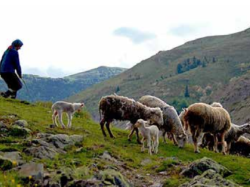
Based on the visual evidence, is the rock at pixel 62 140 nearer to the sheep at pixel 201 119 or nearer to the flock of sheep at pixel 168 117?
the flock of sheep at pixel 168 117

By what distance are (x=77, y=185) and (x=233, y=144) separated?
17.9 metres

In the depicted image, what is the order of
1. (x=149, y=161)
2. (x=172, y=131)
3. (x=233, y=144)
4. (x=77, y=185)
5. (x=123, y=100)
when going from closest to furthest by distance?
(x=77, y=185), (x=149, y=161), (x=123, y=100), (x=172, y=131), (x=233, y=144)

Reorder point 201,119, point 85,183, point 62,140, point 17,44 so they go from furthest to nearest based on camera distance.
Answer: point 17,44 → point 201,119 → point 62,140 → point 85,183

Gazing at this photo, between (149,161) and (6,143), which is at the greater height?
(6,143)

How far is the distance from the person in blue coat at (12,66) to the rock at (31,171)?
1108 centimetres

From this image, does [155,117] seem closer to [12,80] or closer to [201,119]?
[201,119]

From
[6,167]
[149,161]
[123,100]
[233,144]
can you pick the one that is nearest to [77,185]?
[6,167]

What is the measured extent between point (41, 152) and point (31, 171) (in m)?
2.10

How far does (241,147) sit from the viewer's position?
2503cm

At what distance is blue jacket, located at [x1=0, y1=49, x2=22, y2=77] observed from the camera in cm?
1925

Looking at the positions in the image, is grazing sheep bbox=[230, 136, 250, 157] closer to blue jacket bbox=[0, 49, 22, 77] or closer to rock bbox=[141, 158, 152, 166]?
rock bbox=[141, 158, 152, 166]

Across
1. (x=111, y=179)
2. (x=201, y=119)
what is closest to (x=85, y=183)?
(x=111, y=179)

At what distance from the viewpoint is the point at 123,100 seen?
1802cm

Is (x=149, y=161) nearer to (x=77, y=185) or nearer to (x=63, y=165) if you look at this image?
(x=63, y=165)
